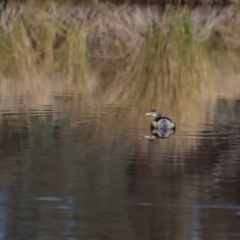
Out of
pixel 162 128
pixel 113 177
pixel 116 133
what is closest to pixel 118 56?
pixel 162 128

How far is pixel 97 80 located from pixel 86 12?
6.35 meters

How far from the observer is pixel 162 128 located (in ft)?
28.6

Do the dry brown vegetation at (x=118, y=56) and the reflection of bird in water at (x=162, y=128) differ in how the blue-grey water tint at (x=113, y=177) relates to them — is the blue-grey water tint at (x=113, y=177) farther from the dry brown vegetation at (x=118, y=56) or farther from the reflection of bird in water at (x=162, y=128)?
the dry brown vegetation at (x=118, y=56)

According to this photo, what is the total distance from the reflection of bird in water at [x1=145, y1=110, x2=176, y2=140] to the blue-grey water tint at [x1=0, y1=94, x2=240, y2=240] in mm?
67

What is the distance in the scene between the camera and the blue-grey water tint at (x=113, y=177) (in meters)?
5.96

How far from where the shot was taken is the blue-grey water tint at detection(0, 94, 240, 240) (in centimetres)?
596

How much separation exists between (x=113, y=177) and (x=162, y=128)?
5.57 ft

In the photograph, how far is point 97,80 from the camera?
437 inches

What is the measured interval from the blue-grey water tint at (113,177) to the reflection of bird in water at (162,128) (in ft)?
0.22

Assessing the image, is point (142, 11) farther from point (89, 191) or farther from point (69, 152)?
point (89, 191)

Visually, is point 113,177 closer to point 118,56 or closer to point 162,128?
point 162,128

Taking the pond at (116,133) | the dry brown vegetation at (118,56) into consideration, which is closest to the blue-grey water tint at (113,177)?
the pond at (116,133)

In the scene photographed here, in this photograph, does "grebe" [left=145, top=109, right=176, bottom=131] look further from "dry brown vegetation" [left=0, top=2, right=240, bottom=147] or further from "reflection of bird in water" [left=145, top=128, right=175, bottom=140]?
"dry brown vegetation" [left=0, top=2, right=240, bottom=147]

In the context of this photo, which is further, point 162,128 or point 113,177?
point 162,128
